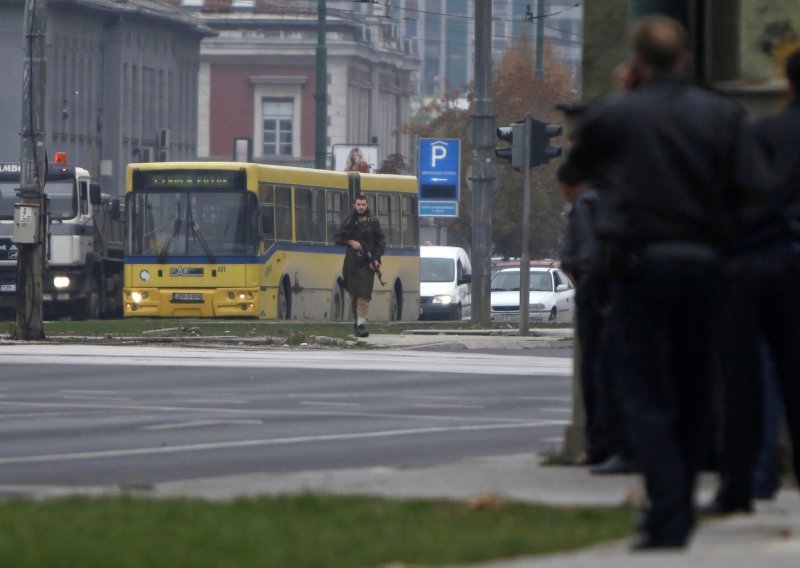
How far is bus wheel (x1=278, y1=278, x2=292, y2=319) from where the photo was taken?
37250mm

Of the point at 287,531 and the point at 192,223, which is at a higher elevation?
the point at 192,223

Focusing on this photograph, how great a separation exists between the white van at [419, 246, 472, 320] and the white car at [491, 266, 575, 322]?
79.6 inches

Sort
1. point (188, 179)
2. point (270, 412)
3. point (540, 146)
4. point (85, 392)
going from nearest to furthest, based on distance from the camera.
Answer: point (270, 412)
point (85, 392)
point (540, 146)
point (188, 179)

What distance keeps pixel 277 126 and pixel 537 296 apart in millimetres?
63410

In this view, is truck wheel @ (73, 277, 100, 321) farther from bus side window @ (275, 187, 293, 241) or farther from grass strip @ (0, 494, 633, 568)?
grass strip @ (0, 494, 633, 568)

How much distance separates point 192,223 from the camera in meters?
36.8

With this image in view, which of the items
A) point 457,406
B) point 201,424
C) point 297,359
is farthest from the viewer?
point 297,359

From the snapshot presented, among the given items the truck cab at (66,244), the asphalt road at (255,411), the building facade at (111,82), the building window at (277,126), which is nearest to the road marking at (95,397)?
the asphalt road at (255,411)

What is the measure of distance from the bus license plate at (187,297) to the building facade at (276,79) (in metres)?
66.4

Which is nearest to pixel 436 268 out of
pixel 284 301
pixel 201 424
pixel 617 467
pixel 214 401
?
pixel 284 301

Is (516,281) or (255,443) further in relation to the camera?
(516,281)

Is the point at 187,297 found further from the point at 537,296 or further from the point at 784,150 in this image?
the point at 784,150

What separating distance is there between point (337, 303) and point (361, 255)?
12.2m

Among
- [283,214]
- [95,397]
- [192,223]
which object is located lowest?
[95,397]
